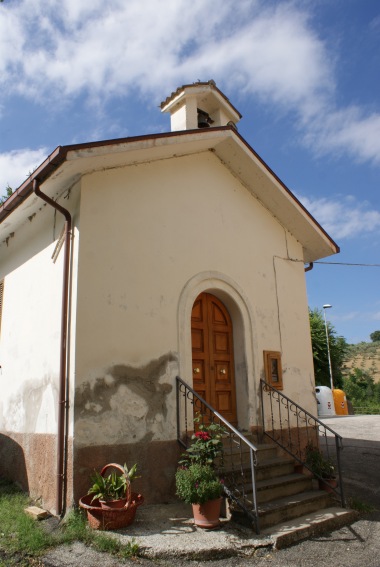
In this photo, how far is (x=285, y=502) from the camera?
6426mm

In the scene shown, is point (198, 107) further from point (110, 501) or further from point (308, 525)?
point (308, 525)

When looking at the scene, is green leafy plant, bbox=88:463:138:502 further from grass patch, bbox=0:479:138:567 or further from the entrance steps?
the entrance steps

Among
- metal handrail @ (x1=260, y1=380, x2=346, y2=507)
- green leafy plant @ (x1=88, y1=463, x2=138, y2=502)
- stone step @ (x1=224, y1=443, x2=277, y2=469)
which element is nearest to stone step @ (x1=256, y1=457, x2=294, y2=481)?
stone step @ (x1=224, y1=443, x2=277, y2=469)

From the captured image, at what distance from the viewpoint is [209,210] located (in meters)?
8.59

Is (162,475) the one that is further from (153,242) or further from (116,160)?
(116,160)

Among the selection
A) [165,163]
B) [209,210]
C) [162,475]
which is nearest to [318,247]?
[209,210]

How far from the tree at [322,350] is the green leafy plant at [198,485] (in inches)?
1054

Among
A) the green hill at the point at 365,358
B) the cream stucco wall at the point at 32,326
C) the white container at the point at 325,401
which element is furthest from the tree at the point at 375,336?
the cream stucco wall at the point at 32,326

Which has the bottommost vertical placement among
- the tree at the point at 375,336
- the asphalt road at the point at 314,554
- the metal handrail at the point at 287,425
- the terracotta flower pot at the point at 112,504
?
the asphalt road at the point at 314,554

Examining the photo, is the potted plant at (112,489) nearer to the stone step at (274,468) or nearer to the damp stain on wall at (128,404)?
the damp stain on wall at (128,404)

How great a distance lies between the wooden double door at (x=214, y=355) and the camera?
805cm

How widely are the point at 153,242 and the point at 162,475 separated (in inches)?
136

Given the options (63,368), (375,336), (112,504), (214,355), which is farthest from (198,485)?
(375,336)

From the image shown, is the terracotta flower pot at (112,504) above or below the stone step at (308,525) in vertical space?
above
